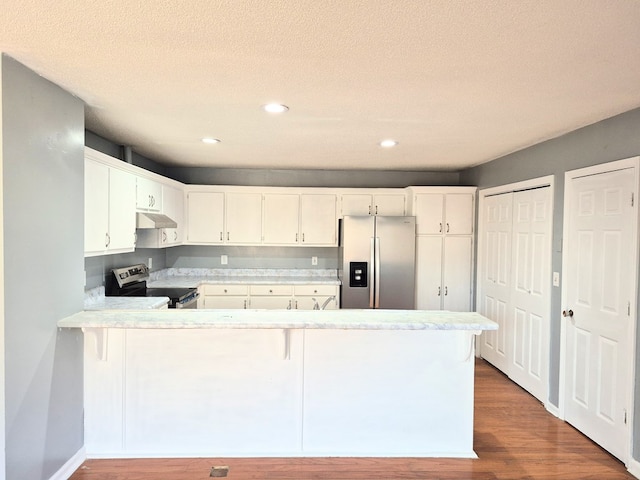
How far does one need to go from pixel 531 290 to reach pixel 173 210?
389 centimetres

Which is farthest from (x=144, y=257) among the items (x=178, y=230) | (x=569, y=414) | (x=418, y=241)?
(x=569, y=414)

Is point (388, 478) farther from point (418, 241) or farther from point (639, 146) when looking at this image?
point (418, 241)

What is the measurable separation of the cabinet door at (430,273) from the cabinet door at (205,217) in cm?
254

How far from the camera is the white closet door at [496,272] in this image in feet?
13.1

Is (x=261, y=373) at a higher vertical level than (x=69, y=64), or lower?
lower

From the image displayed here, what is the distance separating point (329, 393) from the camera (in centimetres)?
253

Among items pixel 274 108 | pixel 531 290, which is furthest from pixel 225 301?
pixel 531 290

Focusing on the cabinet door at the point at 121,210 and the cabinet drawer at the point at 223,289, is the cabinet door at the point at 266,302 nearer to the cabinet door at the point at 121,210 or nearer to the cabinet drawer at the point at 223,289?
the cabinet drawer at the point at 223,289

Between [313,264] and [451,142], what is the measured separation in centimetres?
255

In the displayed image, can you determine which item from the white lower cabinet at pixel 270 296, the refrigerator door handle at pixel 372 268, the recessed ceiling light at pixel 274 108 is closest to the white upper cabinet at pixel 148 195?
the white lower cabinet at pixel 270 296

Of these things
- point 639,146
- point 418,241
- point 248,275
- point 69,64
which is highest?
point 69,64

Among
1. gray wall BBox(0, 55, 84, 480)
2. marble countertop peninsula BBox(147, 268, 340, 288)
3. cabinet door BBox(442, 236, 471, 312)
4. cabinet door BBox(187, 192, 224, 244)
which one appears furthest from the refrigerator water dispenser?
gray wall BBox(0, 55, 84, 480)

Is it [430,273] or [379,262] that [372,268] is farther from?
[430,273]

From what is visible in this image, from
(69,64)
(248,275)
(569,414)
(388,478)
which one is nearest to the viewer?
(69,64)
